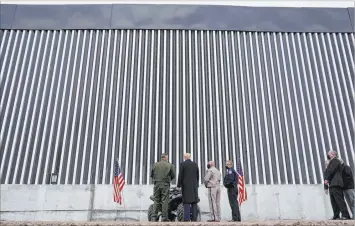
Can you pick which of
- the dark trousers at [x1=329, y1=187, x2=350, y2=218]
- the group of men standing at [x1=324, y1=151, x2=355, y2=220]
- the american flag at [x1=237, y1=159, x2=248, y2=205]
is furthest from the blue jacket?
the american flag at [x1=237, y1=159, x2=248, y2=205]

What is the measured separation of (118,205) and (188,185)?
18.8 ft

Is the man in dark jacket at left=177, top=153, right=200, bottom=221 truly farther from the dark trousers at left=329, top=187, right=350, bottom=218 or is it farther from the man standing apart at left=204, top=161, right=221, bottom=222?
the dark trousers at left=329, top=187, right=350, bottom=218

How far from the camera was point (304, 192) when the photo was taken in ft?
47.5

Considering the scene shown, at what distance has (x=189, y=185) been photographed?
364 inches

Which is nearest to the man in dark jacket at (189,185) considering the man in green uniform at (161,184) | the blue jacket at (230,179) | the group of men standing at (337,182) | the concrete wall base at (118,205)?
the man in green uniform at (161,184)

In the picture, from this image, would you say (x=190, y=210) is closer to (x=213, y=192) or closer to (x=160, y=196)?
(x=213, y=192)

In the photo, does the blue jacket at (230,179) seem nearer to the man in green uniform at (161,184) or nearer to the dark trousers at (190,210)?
the dark trousers at (190,210)

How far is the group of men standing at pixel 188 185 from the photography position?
29.7 ft

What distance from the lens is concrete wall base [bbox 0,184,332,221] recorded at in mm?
14180

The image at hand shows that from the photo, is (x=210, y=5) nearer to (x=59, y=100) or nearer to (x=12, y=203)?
(x=59, y=100)

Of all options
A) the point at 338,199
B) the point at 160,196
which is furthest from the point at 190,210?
the point at 338,199

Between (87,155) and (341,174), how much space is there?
9.41 m

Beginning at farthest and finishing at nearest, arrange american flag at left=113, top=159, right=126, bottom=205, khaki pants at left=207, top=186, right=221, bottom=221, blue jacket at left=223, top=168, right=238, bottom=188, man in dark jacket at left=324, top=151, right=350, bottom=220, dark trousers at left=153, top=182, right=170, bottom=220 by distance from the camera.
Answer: american flag at left=113, top=159, right=126, bottom=205 < blue jacket at left=223, top=168, right=238, bottom=188 < khaki pants at left=207, top=186, right=221, bottom=221 < dark trousers at left=153, top=182, right=170, bottom=220 < man in dark jacket at left=324, top=151, right=350, bottom=220

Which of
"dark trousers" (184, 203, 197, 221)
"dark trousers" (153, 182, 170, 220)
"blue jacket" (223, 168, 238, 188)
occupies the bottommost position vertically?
"dark trousers" (184, 203, 197, 221)
